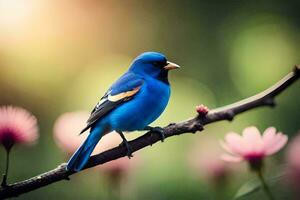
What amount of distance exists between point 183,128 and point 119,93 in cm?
35

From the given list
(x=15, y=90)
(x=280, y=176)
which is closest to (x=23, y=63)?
(x=15, y=90)

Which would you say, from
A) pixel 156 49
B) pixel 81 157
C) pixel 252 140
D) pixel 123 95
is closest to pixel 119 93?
pixel 123 95

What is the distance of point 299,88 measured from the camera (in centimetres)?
141

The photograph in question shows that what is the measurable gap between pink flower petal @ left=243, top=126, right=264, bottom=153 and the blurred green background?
36cm

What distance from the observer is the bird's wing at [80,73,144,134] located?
2.73 ft

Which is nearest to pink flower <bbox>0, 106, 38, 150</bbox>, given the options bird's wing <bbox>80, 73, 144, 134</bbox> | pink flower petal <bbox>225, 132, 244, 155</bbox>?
pink flower petal <bbox>225, 132, 244, 155</bbox>

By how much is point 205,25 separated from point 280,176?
132cm

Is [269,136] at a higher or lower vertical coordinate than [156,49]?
higher

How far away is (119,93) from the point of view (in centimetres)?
90

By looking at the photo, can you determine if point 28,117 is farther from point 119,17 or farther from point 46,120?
point 119,17

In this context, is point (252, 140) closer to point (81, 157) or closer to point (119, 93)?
point (81, 157)

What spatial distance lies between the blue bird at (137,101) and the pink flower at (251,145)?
33 cm

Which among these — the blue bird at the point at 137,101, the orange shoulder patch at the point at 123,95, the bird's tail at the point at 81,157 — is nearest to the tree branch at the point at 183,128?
the bird's tail at the point at 81,157

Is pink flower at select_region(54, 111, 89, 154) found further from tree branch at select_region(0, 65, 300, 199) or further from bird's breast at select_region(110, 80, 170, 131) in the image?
bird's breast at select_region(110, 80, 170, 131)
